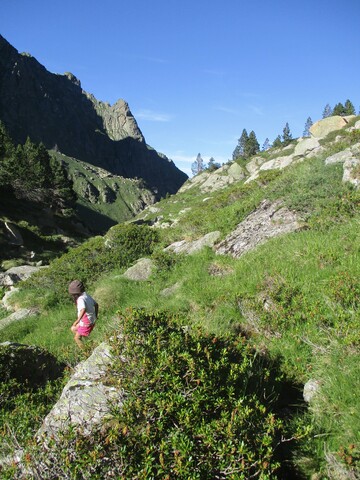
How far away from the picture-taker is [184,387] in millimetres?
3297

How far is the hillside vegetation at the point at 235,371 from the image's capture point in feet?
8.93

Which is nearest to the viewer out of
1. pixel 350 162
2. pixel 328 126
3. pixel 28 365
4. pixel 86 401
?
pixel 86 401

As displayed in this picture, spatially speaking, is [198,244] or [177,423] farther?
[198,244]

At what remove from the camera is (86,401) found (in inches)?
136

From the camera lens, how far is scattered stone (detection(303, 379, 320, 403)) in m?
3.77

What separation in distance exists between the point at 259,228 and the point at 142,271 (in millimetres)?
4063

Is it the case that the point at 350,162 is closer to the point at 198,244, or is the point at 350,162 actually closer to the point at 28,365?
the point at 198,244

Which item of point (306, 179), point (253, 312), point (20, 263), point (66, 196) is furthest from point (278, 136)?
point (253, 312)

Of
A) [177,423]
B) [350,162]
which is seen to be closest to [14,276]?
[177,423]

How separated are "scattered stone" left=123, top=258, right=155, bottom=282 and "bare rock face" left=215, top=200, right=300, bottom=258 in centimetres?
229

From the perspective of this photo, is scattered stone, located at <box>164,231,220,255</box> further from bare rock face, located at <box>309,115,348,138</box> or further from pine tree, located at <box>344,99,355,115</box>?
pine tree, located at <box>344,99,355,115</box>

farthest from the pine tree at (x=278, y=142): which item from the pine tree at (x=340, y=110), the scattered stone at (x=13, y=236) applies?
the scattered stone at (x=13, y=236)

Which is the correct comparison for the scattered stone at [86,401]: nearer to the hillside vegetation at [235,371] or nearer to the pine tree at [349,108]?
the hillside vegetation at [235,371]

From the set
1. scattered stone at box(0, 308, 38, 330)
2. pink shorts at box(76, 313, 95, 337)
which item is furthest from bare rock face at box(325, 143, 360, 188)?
scattered stone at box(0, 308, 38, 330)
